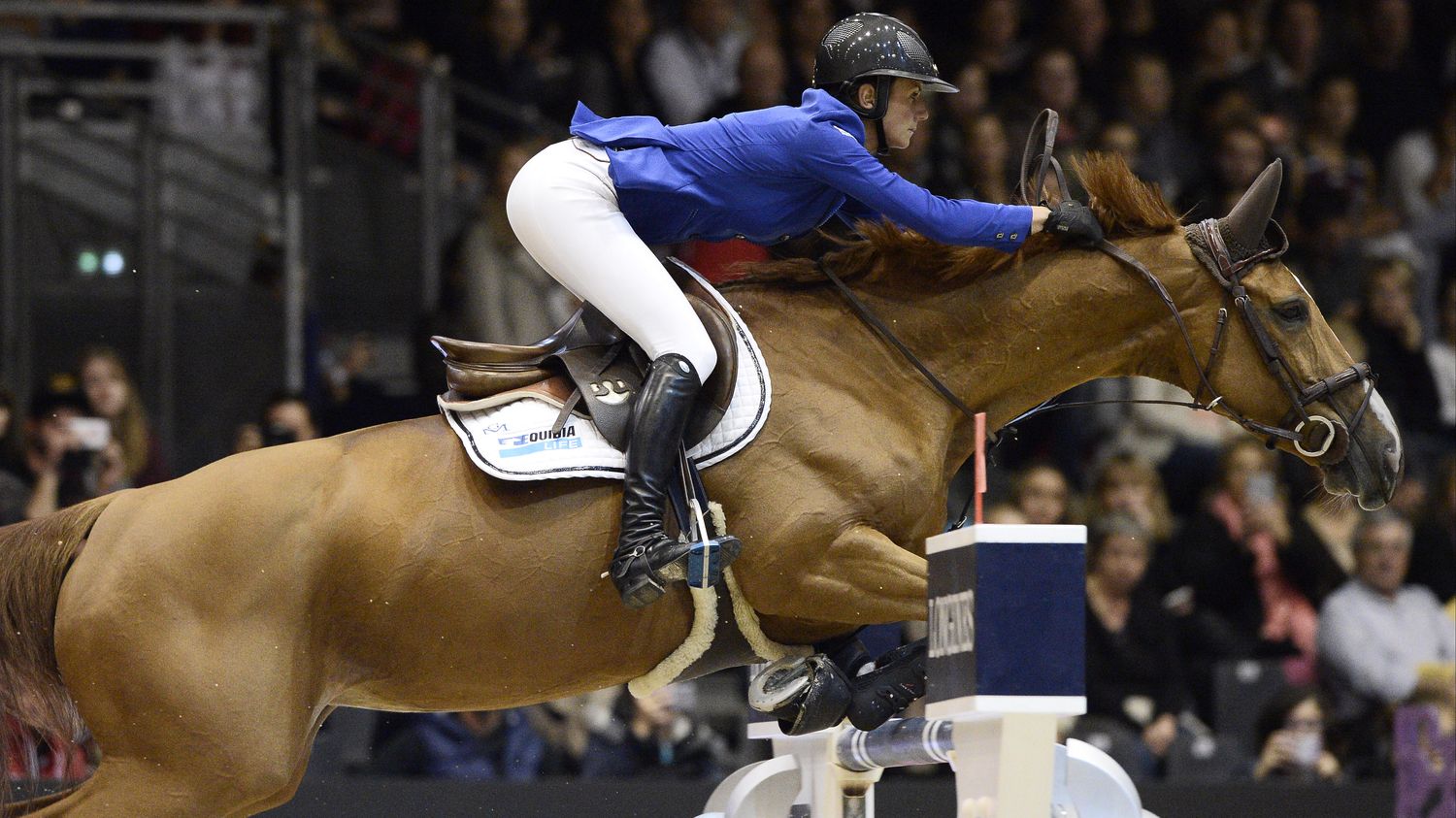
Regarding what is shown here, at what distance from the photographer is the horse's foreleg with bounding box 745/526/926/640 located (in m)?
4.18

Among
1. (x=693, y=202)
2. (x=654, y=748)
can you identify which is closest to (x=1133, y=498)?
(x=654, y=748)

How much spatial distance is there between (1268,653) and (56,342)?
18.4 ft

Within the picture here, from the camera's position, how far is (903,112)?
14.8ft

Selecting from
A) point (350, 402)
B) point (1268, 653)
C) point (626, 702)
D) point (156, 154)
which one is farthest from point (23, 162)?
point (1268, 653)

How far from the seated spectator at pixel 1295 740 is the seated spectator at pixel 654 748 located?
6.70ft

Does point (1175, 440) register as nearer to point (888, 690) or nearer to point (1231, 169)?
point (1231, 169)

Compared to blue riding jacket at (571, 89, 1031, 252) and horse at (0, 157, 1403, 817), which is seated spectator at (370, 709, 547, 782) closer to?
horse at (0, 157, 1403, 817)

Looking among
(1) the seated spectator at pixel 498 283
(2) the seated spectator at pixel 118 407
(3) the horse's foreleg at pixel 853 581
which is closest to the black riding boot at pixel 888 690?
(3) the horse's foreleg at pixel 853 581

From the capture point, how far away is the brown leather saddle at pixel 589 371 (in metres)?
4.23

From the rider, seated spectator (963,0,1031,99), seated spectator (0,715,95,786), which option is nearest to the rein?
the rider

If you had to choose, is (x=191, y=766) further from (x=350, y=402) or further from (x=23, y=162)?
(x=23, y=162)

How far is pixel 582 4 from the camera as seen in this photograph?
9828 millimetres

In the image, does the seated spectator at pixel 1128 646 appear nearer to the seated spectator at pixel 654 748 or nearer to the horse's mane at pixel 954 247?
the seated spectator at pixel 654 748

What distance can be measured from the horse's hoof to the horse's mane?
95cm
